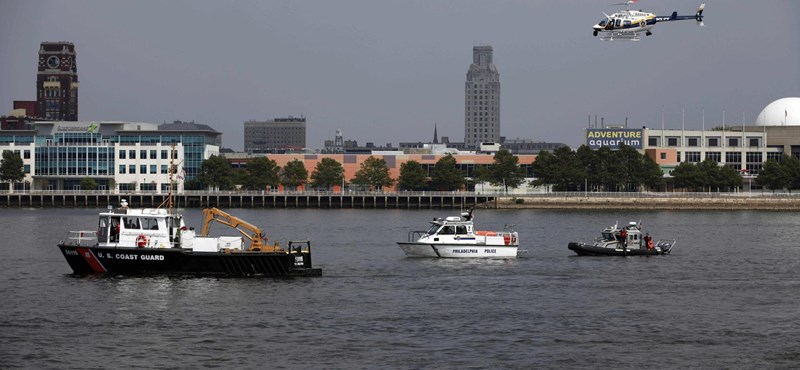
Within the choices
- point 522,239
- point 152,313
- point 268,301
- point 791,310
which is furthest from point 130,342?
point 522,239

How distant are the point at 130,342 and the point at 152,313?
6.66 meters

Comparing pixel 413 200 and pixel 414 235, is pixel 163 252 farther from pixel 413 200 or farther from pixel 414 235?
pixel 413 200

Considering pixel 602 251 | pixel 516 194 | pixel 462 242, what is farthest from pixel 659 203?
pixel 462 242

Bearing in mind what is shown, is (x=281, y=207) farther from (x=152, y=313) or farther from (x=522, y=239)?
(x=152, y=313)

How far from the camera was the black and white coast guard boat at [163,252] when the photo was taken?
6800 cm

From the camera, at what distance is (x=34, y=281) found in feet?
228

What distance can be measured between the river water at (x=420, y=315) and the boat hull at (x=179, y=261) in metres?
0.86

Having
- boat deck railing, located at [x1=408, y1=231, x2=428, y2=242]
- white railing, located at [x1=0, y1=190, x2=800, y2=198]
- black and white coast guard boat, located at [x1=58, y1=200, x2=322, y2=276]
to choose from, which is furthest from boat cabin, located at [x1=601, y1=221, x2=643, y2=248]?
white railing, located at [x1=0, y1=190, x2=800, y2=198]

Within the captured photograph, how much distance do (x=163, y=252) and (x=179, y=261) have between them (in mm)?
1002

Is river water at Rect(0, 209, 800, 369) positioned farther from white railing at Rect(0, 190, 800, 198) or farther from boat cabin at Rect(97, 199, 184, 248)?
white railing at Rect(0, 190, 800, 198)

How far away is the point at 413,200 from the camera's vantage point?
198m

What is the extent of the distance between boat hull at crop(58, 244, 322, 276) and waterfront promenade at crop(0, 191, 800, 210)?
396 feet

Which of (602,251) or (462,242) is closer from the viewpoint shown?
(462,242)

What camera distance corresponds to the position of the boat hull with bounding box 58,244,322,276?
67875 millimetres
